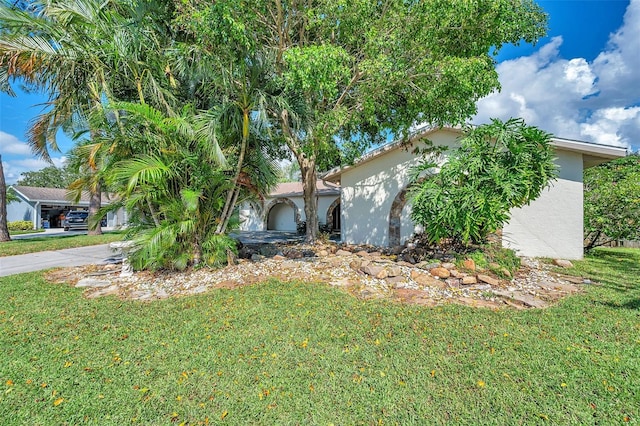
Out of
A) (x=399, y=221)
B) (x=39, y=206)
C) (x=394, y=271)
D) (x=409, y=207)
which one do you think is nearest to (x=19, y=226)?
(x=39, y=206)

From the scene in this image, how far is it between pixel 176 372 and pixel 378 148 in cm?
1039

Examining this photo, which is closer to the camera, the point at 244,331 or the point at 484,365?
the point at 484,365

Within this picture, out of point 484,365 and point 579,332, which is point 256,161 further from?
point 579,332

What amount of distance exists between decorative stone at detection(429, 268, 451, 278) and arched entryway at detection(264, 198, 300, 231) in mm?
16559

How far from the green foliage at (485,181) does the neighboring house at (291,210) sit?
12343mm

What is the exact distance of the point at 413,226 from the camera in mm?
11344

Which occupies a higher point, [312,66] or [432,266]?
[312,66]

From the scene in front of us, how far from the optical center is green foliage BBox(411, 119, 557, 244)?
6574mm

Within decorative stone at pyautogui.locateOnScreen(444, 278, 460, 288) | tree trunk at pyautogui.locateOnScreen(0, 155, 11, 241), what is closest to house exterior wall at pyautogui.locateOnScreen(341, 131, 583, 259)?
decorative stone at pyautogui.locateOnScreen(444, 278, 460, 288)

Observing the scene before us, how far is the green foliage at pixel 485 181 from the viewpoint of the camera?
6.57 meters

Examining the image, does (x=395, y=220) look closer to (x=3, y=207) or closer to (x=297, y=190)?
(x=297, y=190)

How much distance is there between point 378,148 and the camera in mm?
11742

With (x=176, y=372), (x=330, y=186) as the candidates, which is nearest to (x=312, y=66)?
(x=176, y=372)

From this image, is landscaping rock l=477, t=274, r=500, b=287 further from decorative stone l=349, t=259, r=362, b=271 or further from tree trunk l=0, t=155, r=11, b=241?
tree trunk l=0, t=155, r=11, b=241
